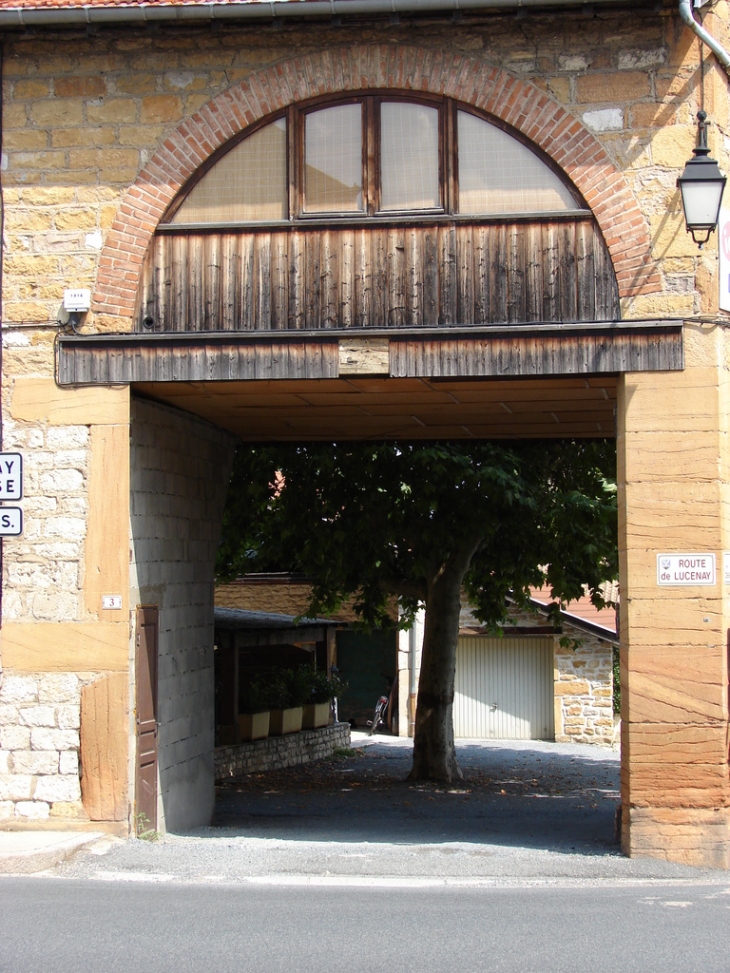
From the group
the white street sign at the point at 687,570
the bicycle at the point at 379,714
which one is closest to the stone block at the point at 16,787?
the white street sign at the point at 687,570

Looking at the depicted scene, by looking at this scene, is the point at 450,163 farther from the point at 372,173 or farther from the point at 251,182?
the point at 251,182

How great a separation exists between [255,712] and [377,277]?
11.4 m

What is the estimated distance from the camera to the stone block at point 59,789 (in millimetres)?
9375

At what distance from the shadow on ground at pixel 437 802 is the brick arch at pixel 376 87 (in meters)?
4.75

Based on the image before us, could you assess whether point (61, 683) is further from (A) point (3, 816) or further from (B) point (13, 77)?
(B) point (13, 77)

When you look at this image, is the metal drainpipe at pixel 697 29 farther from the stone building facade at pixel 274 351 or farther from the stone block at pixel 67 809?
the stone block at pixel 67 809

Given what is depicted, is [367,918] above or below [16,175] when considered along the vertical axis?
below

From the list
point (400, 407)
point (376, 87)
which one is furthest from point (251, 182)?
point (400, 407)

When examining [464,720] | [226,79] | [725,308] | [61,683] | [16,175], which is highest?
[226,79]

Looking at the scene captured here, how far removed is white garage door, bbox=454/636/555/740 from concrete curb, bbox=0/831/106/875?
1969 cm

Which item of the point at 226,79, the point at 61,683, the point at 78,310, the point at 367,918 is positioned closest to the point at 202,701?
the point at 61,683

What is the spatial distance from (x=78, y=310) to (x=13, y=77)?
6.68 feet

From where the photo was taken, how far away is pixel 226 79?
9.59 meters

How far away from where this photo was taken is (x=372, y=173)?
950 centimetres
